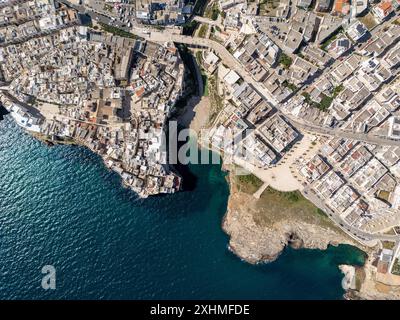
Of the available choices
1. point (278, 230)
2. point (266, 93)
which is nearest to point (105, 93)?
point (266, 93)

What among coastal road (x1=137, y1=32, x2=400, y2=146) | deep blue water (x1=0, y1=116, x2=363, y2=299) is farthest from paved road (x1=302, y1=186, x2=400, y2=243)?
coastal road (x1=137, y1=32, x2=400, y2=146)

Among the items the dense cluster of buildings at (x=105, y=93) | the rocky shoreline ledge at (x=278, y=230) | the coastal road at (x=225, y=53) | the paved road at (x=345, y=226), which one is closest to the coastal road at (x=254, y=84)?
the coastal road at (x=225, y=53)

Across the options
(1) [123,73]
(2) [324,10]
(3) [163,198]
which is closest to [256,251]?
(3) [163,198]

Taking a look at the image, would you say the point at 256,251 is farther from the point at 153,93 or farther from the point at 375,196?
the point at 153,93

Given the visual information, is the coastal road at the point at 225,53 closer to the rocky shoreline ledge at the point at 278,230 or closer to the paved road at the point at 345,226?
the paved road at the point at 345,226

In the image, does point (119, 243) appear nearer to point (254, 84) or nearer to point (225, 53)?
point (254, 84)

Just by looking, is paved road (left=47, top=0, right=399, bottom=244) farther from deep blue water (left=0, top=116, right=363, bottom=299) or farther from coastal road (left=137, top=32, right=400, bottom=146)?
deep blue water (left=0, top=116, right=363, bottom=299)
